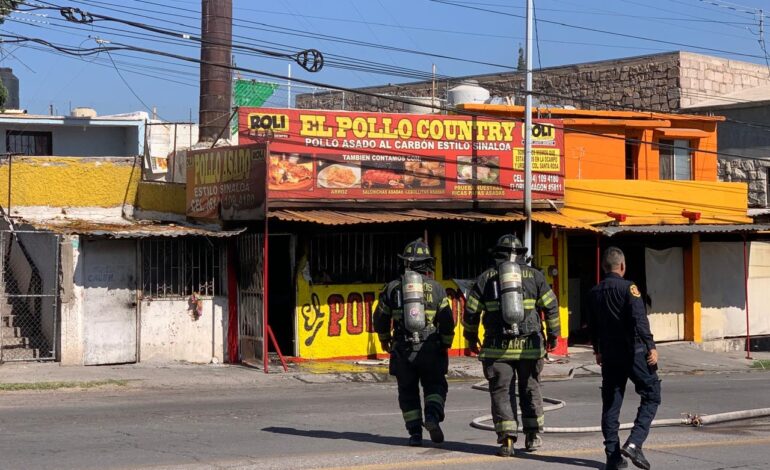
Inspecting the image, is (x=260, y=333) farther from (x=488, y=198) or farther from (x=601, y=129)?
(x=601, y=129)

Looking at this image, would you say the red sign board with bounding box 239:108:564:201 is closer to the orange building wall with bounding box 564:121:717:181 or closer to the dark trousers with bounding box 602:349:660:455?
the orange building wall with bounding box 564:121:717:181

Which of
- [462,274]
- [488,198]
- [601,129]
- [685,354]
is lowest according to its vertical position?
[685,354]

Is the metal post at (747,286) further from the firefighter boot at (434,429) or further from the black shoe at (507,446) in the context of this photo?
the black shoe at (507,446)

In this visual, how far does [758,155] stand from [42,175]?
22.2m

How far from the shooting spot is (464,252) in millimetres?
21578

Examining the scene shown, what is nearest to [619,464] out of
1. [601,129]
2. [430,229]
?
[430,229]

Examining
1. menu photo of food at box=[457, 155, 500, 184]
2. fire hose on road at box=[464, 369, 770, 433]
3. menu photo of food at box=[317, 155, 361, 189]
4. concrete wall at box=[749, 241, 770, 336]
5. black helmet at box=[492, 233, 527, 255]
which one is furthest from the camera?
concrete wall at box=[749, 241, 770, 336]

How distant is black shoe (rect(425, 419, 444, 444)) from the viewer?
921 cm

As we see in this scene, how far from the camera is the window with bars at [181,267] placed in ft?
62.4

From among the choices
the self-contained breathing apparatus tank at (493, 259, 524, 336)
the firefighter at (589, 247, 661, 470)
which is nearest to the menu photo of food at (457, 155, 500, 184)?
the self-contained breathing apparatus tank at (493, 259, 524, 336)

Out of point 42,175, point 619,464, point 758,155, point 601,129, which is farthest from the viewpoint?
point 758,155

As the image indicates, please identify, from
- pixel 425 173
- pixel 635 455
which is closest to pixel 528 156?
pixel 425 173

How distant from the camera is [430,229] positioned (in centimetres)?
2080

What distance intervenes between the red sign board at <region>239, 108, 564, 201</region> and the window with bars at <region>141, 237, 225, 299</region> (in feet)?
6.51
